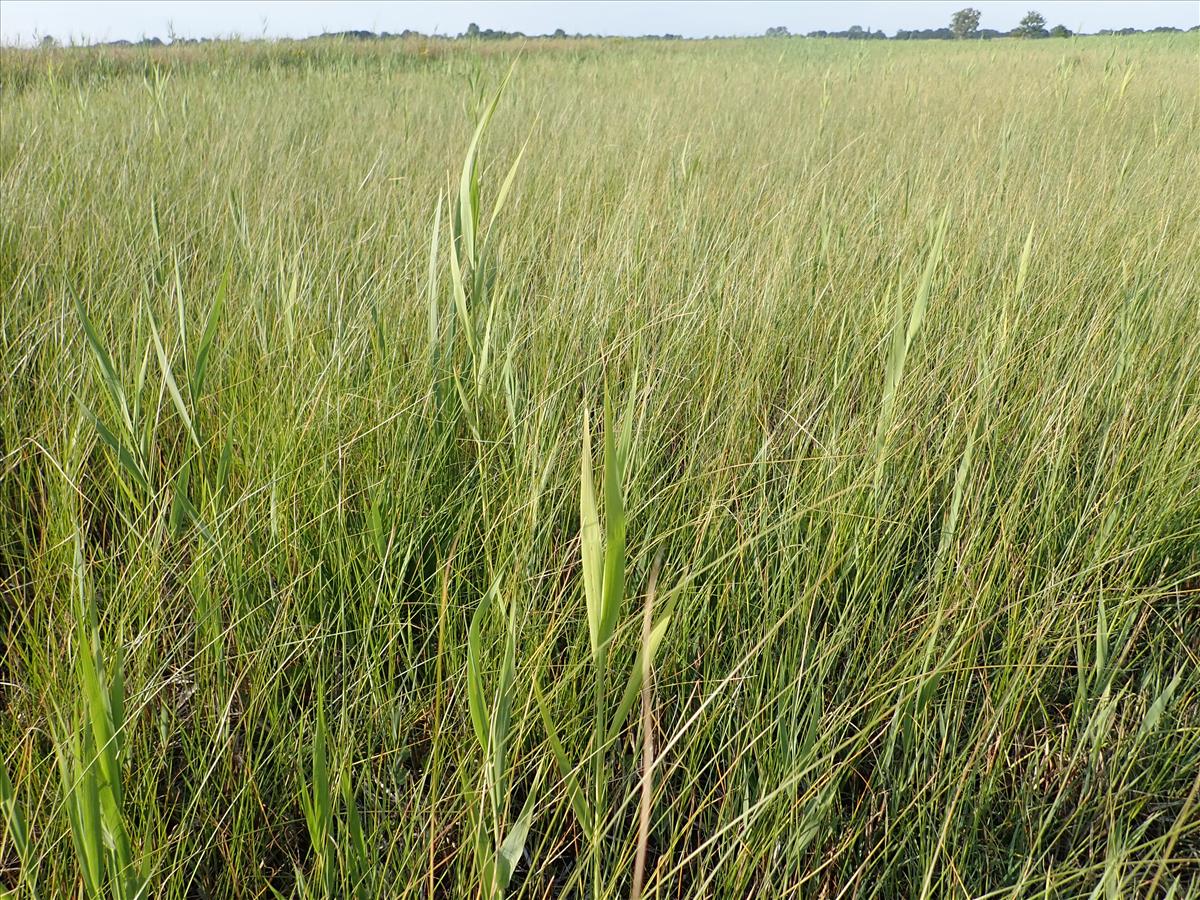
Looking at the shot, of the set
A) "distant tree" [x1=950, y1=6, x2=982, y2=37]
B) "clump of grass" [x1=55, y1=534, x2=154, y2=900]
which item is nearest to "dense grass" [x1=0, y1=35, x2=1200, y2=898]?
"clump of grass" [x1=55, y1=534, x2=154, y2=900]

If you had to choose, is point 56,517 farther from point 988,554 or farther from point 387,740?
point 988,554

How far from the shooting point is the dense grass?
0.63 m

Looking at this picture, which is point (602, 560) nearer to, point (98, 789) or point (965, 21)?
point (98, 789)

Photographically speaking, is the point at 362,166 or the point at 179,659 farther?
the point at 362,166

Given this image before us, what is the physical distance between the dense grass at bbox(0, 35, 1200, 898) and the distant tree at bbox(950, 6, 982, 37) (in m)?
43.1

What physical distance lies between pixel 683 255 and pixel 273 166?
1408 millimetres

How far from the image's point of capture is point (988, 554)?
0.87 m

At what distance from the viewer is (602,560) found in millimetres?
447

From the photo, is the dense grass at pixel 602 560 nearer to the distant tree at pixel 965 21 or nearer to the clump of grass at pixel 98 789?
the clump of grass at pixel 98 789

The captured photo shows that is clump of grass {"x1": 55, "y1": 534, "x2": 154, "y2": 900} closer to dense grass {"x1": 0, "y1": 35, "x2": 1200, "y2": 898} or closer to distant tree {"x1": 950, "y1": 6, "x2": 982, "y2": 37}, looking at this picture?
dense grass {"x1": 0, "y1": 35, "x2": 1200, "y2": 898}

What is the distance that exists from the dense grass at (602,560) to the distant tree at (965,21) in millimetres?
43132

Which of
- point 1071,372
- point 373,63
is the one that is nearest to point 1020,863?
point 1071,372

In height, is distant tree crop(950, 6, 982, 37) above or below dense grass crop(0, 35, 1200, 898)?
above

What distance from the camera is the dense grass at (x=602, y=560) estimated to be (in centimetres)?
63
